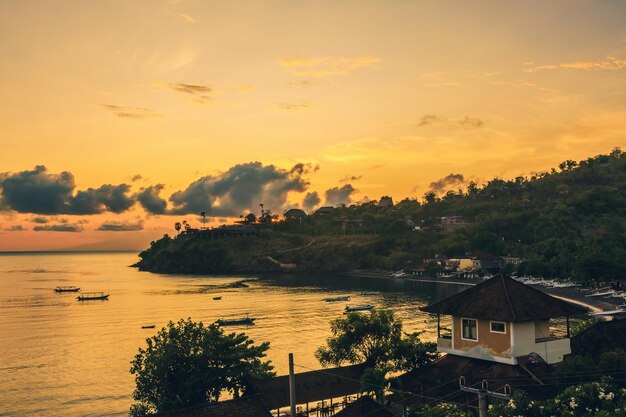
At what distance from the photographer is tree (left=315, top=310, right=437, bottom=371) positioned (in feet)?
147

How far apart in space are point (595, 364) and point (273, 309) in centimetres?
11649

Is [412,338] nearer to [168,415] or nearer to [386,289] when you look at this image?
[168,415]

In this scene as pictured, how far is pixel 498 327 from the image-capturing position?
36625mm

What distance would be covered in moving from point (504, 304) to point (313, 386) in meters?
16.1

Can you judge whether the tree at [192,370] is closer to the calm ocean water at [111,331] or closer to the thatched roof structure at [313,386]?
the thatched roof structure at [313,386]

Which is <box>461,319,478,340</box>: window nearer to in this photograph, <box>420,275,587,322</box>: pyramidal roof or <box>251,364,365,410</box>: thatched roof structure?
<box>420,275,587,322</box>: pyramidal roof

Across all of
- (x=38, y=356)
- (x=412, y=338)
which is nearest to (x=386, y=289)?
(x=38, y=356)

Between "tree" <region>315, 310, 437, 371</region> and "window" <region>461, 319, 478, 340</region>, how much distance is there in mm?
6702

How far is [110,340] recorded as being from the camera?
109 m

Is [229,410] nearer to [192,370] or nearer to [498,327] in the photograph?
[192,370]

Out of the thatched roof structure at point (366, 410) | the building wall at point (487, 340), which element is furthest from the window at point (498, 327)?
the thatched roof structure at point (366, 410)

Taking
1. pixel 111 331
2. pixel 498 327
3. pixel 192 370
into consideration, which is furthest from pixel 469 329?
pixel 111 331

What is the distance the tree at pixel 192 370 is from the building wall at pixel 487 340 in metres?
15.3

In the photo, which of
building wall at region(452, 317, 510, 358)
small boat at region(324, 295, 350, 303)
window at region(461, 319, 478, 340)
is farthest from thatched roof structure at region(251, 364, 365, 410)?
small boat at region(324, 295, 350, 303)
